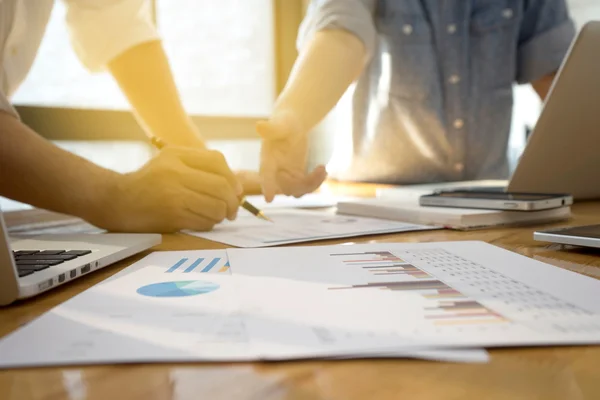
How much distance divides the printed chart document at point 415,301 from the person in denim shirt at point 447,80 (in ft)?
2.97

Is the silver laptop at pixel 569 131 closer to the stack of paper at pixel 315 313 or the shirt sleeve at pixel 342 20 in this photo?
the stack of paper at pixel 315 313

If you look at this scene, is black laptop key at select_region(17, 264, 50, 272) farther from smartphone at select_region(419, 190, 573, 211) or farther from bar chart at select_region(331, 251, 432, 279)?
smartphone at select_region(419, 190, 573, 211)

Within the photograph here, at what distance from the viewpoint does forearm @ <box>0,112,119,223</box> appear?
1.78 ft

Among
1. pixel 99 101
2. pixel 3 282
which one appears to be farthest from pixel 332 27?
pixel 99 101

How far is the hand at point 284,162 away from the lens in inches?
33.0

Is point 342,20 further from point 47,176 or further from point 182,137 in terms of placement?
point 47,176

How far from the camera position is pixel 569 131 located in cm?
72

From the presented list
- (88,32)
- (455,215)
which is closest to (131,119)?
A: (88,32)

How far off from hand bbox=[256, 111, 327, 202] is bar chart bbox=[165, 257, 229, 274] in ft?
1.27

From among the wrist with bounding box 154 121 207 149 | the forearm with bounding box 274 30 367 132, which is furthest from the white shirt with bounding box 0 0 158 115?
the forearm with bounding box 274 30 367 132

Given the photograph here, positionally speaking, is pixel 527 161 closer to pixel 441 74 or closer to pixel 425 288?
pixel 425 288

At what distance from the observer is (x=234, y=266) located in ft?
1.36

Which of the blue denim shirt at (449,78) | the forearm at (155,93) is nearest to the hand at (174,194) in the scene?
the forearm at (155,93)

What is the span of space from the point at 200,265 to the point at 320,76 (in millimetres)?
677
